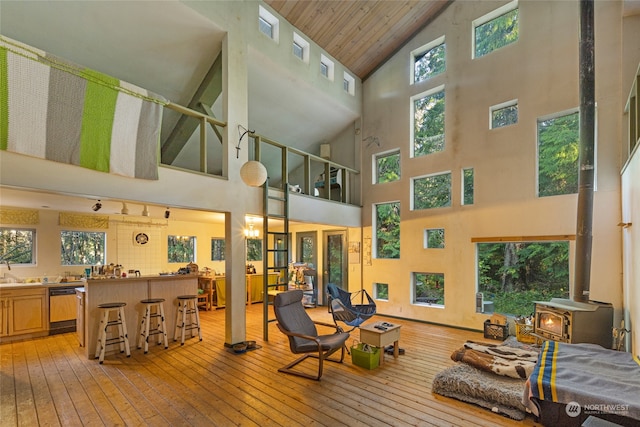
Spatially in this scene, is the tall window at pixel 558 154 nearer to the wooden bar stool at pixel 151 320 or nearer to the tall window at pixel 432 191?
the tall window at pixel 432 191

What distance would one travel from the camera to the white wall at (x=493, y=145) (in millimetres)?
4723

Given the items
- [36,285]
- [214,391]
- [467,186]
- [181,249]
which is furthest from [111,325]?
[467,186]

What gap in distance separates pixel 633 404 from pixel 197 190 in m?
4.96

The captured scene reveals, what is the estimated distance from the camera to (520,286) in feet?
18.5

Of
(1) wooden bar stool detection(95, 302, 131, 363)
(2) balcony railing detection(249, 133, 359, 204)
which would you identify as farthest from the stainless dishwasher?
(2) balcony railing detection(249, 133, 359, 204)

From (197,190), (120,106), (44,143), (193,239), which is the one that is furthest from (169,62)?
(193,239)

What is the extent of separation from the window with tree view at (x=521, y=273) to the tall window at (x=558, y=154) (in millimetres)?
931

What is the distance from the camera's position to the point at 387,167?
761 cm

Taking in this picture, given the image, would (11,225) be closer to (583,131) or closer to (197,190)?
(197,190)

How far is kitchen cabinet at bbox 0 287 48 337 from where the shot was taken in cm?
518

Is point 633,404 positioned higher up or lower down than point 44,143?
lower down

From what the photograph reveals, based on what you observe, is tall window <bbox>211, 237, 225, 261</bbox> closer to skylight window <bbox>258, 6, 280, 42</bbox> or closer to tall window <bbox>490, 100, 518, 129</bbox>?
Answer: skylight window <bbox>258, 6, 280, 42</bbox>

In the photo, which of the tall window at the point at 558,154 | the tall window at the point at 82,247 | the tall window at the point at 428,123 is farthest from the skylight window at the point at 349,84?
the tall window at the point at 82,247

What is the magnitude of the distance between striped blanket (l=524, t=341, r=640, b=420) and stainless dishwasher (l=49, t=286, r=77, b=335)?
7073 millimetres
